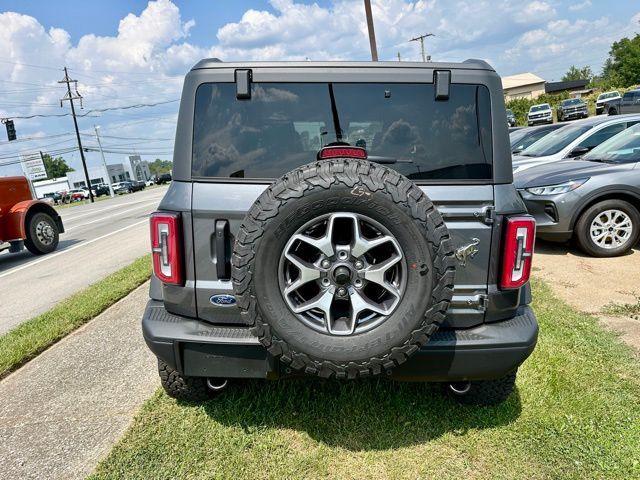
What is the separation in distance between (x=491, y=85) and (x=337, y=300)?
4.69 feet

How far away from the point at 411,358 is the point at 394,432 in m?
0.62

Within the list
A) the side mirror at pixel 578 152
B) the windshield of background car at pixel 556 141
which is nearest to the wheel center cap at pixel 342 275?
the side mirror at pixel 578 152

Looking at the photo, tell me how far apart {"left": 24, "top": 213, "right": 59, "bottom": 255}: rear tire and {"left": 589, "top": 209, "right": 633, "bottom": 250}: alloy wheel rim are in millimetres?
10465

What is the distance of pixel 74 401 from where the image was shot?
10.2 ft

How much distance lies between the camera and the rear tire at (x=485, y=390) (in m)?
2.65

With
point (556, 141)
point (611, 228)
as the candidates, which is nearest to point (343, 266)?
point (611, 228)

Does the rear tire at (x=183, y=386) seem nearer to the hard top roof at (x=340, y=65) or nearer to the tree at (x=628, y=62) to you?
the hard top roof at (x=340, y=65)

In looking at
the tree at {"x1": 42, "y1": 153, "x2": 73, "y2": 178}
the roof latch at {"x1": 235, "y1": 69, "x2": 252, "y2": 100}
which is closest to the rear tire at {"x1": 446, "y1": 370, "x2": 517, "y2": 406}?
the roof latch at {"x1": 235, "y1": 69, "x2": 252, "y2": 100}

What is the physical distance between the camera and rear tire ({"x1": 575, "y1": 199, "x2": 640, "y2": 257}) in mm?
5781

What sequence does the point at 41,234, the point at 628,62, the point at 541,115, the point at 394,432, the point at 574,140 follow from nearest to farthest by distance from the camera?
1. the point at 394,432
2. the point at 574,140
3. the point at 41,234
4. the point at 541,115
5. the point at 628,62

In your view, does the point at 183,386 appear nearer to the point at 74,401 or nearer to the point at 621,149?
the point at 74,401

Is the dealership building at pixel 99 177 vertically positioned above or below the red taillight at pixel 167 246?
below

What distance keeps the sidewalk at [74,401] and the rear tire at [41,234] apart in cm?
627

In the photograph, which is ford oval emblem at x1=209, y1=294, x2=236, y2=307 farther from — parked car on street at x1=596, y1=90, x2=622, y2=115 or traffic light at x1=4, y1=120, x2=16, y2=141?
traffic light at x1=4, y1=120, x2=16, y2=141
